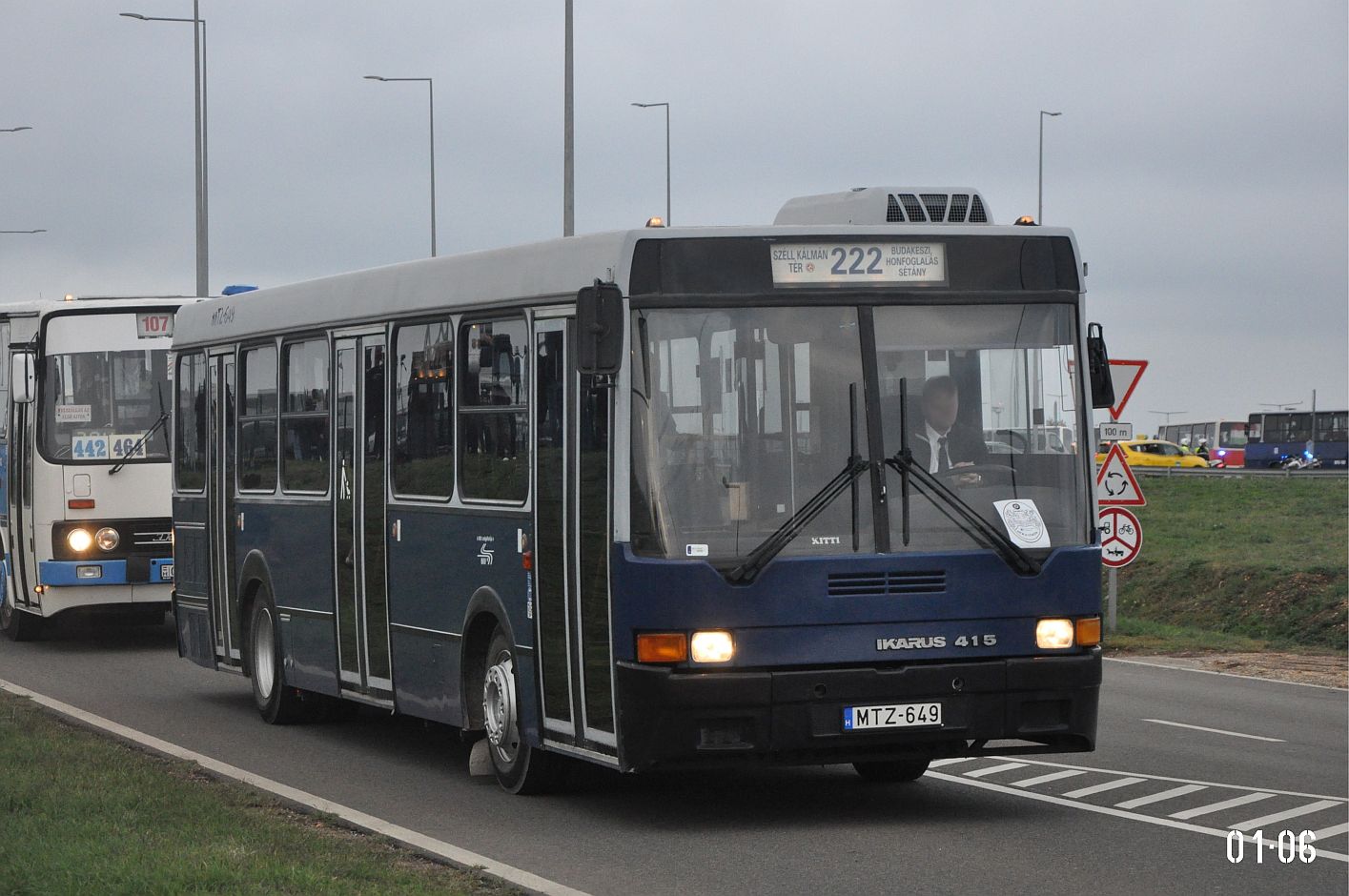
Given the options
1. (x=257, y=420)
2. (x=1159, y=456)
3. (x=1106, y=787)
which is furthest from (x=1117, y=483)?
(x=1159, y=456)

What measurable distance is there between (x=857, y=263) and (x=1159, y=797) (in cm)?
326

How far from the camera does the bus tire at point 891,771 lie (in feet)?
39.3

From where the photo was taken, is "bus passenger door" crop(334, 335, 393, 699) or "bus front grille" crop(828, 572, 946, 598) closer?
"bus front grille" crop(828, 572, 946, 598)

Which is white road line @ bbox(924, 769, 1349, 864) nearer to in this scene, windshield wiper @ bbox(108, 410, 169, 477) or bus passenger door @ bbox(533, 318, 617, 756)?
bus passenger door @ bbox(533, 318, 617, 756)

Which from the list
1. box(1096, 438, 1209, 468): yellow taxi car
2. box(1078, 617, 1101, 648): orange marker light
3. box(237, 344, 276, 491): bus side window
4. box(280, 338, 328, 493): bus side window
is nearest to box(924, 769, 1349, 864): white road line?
box(1078, 617, 1101, 648): orange marker light

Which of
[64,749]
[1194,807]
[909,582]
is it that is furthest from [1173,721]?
[64,749]

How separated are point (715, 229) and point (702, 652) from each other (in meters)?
2.01

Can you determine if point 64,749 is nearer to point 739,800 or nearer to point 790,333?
point 739,800

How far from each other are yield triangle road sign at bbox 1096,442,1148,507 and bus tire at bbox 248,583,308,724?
30.2 ft

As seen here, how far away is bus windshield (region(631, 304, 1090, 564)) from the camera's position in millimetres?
10133

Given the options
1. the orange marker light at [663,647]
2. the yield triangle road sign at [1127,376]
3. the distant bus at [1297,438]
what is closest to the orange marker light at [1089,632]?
the orange marker light at [663,647]

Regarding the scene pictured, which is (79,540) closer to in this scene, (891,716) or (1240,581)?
(891,716)

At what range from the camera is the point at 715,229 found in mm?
10469
